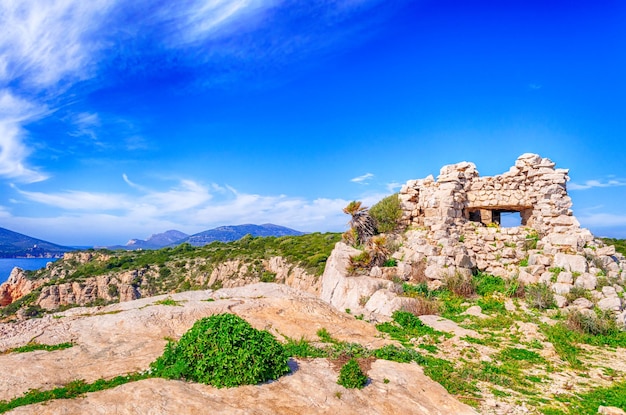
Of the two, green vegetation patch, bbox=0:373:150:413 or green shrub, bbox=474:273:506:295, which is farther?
green shrub, bbox=474:273:506:295

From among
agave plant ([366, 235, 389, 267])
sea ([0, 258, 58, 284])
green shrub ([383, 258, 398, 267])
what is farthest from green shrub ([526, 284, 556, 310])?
sea ([0, 258, 58, 284])

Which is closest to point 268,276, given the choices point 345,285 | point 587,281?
point 345,285

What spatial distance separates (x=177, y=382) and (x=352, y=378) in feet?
8.87

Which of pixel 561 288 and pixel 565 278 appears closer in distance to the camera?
pixel 561 288

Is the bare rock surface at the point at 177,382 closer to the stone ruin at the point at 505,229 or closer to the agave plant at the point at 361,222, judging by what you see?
the stone ruin at the point at 505,229

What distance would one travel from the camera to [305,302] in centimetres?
1131

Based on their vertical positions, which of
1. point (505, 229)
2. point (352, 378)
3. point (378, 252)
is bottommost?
point (352, 378)

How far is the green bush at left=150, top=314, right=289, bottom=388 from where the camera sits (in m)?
5.78

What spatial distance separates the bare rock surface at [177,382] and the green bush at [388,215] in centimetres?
831

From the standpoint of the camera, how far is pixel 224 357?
19.1 feet

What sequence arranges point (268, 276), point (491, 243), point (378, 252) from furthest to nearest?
point (268, 276), point (491, 243), point (378, 252)

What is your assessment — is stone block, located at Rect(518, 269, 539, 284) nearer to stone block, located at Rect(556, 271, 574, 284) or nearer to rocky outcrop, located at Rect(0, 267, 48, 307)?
stone block, located at Rect(556, 271, 574, 284)

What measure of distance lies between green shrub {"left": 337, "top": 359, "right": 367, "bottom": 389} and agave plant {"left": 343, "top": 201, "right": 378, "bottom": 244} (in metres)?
12.5

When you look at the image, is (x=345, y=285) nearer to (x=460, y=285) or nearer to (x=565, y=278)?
(x=460, y=285)
